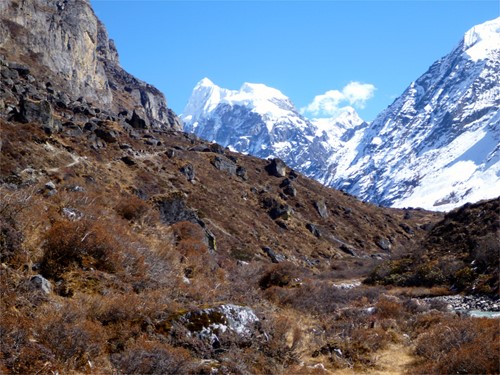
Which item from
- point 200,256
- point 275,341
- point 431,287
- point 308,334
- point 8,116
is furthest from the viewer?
point 8,116

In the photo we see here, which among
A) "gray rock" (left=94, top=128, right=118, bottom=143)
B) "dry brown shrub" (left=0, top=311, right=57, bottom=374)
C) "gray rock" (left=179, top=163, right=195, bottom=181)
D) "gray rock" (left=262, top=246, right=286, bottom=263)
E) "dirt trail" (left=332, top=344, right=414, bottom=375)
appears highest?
"gray rock" (left=179, top=163, right=195, bottom=181)

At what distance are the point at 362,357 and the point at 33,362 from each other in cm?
728

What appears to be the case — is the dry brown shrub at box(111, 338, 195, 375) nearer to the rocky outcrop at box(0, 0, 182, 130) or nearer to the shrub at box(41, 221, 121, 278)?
the shrub at box(41, 221, 121, 278)

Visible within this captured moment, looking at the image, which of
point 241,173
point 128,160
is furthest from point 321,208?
point 128,160

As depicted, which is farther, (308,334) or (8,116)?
(8,116)

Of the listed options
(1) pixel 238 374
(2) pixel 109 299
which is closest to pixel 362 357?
(1) pixel 238 374

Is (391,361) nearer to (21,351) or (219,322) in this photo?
(219,322)

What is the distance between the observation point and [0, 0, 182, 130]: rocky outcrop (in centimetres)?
7906

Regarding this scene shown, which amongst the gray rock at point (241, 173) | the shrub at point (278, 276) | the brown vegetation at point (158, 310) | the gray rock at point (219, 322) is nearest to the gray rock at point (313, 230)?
the gray rock at point (241, 173)

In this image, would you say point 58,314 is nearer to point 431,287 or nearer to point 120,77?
point 431,287

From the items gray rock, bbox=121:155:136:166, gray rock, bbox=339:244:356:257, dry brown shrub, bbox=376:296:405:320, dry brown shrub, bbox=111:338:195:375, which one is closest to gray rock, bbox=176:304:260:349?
dry brown shrub, bbox=111:338:195:375

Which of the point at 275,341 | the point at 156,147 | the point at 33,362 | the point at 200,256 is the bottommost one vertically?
the point at 33,362

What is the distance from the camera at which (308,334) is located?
12.0 meters

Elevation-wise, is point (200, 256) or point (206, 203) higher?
point (206, 203)
